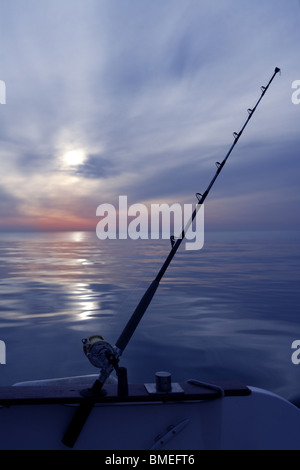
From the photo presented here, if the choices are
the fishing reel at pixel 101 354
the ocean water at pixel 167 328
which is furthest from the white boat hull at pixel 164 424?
the ocean water at pixel 167 328

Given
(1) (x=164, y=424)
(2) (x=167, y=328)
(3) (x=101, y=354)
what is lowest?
(2) (x=167, y=328)

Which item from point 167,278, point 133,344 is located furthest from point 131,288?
point 133,344

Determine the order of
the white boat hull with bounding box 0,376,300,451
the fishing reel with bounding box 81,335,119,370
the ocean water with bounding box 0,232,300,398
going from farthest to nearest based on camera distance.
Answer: the ocean water with bounding box 0,232,300,398, the fishing reel with bounding box 81,335,119,370, the white boat hull with bounding box 0,376,300,451

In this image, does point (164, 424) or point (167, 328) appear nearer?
point (164, 424)

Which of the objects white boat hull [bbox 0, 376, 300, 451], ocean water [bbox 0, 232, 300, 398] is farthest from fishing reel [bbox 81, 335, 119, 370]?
ocean water [bbox 0, 232, 300, 398]

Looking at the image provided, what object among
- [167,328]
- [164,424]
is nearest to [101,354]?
[164,424]

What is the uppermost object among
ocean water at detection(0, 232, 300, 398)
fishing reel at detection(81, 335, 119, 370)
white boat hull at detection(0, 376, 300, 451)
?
fishing reel at detection(81, 335, 119, 370)

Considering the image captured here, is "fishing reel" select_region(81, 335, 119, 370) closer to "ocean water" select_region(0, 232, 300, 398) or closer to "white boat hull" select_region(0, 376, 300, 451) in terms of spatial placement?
"white boat hull" select_region(0, 376, 300, 451)

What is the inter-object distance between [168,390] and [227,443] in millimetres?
580

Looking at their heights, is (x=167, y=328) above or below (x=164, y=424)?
below

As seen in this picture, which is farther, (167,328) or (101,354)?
(167,328)

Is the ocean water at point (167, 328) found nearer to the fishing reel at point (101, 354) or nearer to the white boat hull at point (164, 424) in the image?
the white boat hull at point (164, 424)

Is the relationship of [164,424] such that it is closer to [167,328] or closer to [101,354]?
[101,354]
